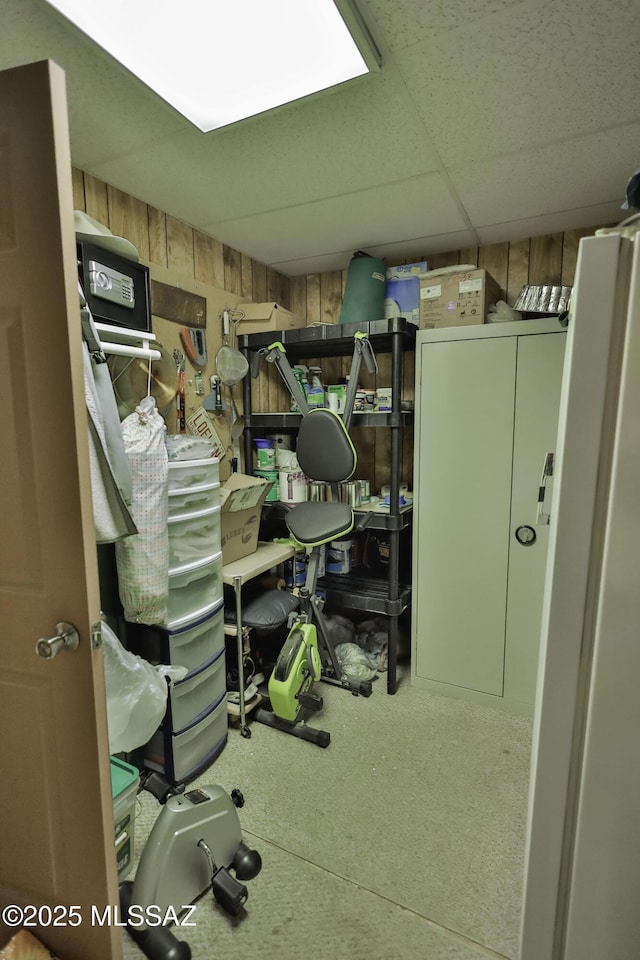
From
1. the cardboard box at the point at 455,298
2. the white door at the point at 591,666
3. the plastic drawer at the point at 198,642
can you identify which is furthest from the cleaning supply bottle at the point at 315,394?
the white door at the point at 591,666

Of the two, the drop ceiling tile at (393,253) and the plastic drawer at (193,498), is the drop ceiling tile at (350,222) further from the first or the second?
the plastic drawer at (193,498)

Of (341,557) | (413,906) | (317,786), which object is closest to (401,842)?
(413,906)

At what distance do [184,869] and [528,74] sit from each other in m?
2.55

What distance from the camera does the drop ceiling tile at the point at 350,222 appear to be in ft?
6.75

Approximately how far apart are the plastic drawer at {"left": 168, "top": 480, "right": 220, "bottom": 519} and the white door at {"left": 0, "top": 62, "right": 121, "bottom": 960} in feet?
2.46

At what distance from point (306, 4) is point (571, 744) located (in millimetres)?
1734

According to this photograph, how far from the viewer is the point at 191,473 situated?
5.90 feet

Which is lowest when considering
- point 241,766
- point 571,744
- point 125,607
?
point 241,766

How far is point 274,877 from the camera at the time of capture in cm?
147

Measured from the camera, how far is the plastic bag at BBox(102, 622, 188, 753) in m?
1.44

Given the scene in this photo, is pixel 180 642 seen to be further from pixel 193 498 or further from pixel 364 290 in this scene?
pixel 364 290

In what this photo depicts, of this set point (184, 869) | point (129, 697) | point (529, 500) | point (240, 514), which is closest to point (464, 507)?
point (529, 500)

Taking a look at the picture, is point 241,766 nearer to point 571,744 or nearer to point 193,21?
point 571,744

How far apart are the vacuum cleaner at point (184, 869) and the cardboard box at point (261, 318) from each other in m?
2.24
